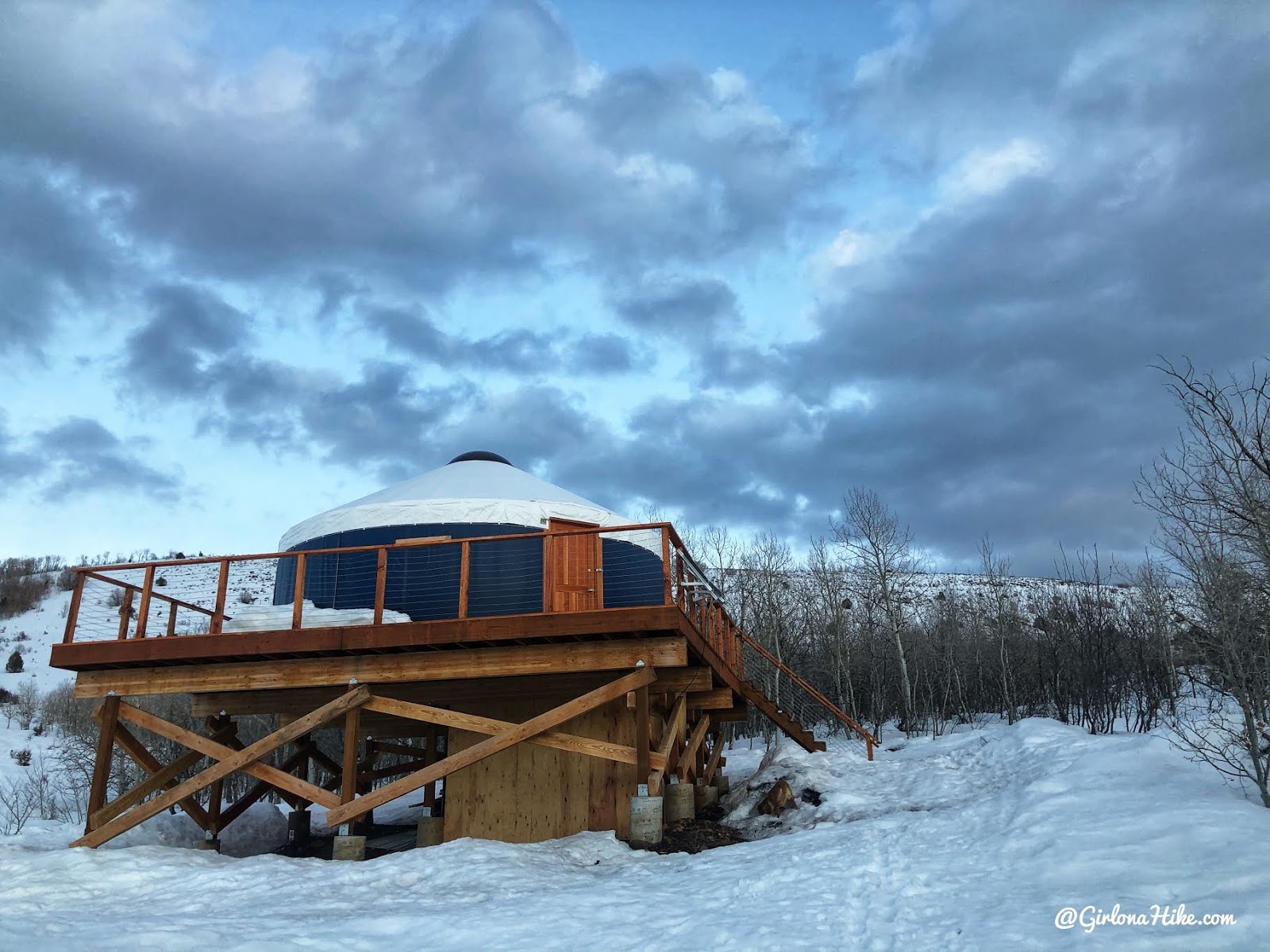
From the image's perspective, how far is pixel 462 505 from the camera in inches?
465

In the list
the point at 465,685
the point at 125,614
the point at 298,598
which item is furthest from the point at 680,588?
the point at 125,614

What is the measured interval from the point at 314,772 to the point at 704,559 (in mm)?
12341

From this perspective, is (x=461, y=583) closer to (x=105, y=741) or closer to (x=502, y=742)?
(x=502, y=742)

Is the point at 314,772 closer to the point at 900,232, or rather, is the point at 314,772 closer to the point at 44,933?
the point at 44,933

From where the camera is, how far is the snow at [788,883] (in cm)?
484

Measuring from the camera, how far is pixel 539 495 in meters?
13.2

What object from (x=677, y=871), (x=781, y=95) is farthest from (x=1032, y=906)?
(x=781, y=95)

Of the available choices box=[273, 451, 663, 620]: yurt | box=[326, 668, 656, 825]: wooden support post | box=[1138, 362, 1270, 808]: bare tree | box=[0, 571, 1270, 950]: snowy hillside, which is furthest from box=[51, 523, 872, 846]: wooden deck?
box=[1138, 362, 1270, 808]: bare tree

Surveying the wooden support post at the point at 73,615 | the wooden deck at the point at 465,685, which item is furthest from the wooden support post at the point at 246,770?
the wooden support post at the point at 73,615

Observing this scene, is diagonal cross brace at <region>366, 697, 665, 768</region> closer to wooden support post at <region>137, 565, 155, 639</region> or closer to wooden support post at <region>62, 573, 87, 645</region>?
wooden support post at <region>137, 565, 155, 639</region>

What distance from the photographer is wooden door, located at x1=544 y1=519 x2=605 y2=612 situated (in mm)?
10938

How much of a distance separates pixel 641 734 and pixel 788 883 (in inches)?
99.5

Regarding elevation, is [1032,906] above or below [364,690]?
below

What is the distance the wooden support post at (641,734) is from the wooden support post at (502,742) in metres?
0.22
